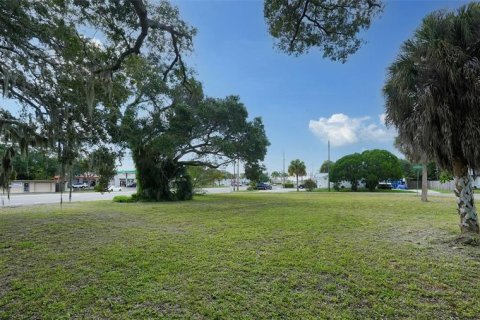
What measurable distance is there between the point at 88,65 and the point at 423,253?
7412mm

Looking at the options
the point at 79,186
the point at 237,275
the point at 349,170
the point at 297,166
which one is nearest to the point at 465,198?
the point at 237,275

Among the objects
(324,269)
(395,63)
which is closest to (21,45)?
(324,269)

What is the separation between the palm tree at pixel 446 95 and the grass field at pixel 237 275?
1595 millimetres

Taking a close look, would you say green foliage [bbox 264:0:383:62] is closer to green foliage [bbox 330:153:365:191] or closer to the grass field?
the grass field

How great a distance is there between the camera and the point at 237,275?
4.32 m

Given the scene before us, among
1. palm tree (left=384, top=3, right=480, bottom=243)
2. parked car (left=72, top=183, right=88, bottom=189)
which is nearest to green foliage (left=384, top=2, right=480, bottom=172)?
palm tree (left=384, top=3, right=480, bottom=243)

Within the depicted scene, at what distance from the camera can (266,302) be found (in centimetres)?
350

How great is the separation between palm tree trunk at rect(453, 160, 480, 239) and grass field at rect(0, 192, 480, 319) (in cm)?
50

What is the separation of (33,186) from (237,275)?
44.2 meters

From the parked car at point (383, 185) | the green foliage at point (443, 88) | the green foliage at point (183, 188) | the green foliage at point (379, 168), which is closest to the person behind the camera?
the green foliage at point (443, 88)

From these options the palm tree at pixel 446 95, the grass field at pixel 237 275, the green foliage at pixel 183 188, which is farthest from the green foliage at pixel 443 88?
the green foliage at pixel 183 188

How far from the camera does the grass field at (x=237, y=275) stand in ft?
11.0

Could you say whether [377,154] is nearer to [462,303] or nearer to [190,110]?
[190,110]

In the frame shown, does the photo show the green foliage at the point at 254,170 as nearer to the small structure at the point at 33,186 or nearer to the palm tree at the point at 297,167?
the palm tree at the point at 297,167
